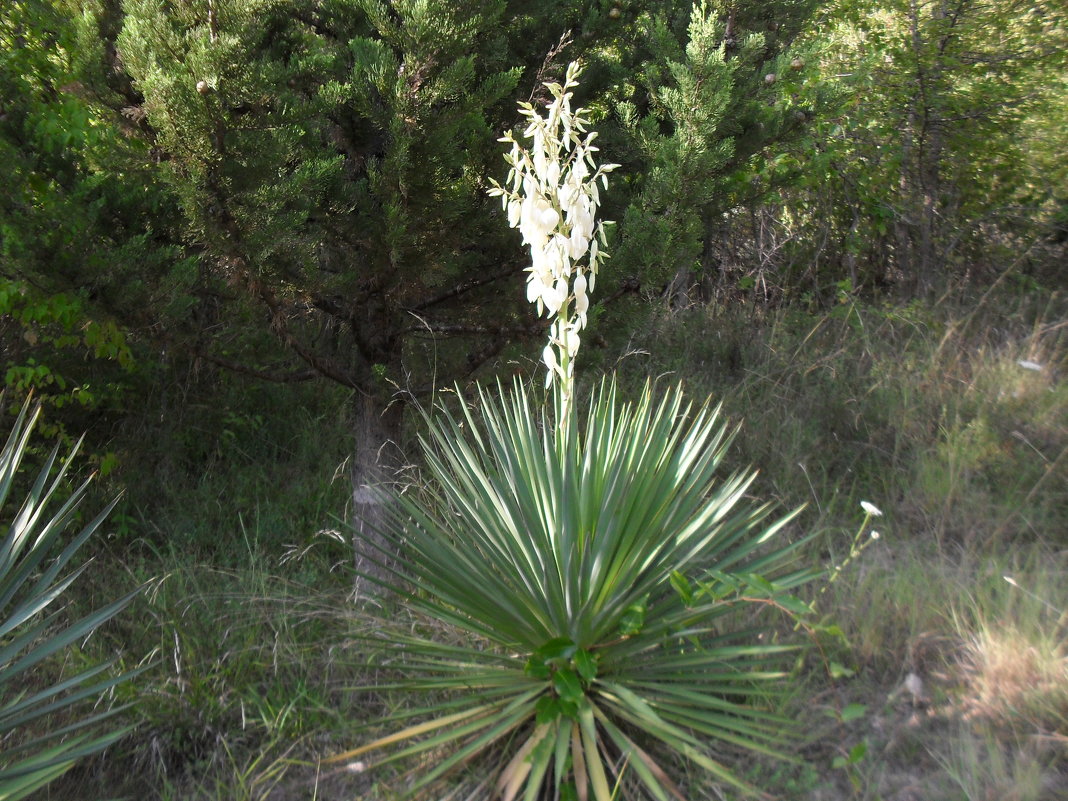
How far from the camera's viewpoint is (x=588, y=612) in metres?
2.48

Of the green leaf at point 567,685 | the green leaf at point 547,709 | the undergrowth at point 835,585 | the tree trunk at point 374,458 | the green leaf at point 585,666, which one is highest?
the green leaf at point 585,666

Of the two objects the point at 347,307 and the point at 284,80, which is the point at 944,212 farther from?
the point at 284,80

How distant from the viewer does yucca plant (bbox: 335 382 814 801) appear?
226 cm

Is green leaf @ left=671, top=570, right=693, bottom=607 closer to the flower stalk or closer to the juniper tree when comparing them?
the flower stalk

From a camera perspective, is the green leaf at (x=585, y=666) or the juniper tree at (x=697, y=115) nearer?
the green leaf at (x=585, y=666)

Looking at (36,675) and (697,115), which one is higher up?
(697,115)

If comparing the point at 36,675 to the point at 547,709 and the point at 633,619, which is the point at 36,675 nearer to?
the point at 547,709

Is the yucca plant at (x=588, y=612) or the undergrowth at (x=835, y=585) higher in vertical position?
the yucca plant at (x=588, y=612)

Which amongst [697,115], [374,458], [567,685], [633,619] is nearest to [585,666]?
[567,685]

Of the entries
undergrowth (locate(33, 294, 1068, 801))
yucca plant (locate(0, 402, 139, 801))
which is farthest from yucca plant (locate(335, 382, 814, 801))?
yucca plant (locate(0, 402, 139, 801))

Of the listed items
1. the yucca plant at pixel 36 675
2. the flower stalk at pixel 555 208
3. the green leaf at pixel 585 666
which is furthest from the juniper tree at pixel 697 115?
the yucca plant at pixel 36 675

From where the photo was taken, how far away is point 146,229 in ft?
10.8

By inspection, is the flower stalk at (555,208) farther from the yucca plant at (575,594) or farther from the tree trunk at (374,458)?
the tree trunk at (374,458)

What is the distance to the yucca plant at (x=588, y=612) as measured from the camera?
7.40 ft
